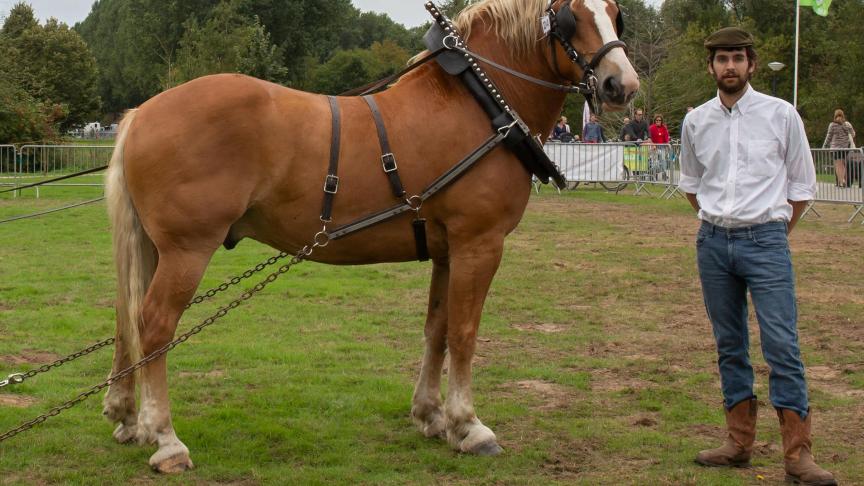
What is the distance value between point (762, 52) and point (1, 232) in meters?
41.0

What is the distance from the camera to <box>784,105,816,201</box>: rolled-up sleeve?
4.80 metres

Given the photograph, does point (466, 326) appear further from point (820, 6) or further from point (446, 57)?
point (820, 6)

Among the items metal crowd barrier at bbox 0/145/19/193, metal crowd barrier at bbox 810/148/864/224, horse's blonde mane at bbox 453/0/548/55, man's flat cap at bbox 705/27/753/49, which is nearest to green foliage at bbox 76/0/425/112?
metal crowd barrier at bbox 0/145/19/193

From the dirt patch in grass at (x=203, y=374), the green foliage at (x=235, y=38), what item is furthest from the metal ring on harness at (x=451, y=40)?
the green foliage at (x=235, y=38)

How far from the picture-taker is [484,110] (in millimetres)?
5430

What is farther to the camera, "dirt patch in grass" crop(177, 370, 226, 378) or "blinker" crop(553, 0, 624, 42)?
"dirt patch in grass" crop(177, 370, 226, 378)

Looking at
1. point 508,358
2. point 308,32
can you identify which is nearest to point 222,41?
point 308,32

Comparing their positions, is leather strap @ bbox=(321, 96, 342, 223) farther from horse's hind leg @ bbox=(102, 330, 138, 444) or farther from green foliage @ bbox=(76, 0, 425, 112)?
green foliage @ bbox=(76, 0, 425, 112)

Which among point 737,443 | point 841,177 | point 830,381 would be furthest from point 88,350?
point 841,177

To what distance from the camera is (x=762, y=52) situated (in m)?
47.5

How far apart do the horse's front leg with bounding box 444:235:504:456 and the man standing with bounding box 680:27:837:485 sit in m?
1.19

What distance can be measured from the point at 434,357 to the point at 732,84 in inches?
96.1

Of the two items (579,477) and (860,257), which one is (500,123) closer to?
(579,477)

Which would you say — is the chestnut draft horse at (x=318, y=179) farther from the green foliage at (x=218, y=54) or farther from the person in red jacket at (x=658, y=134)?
the green foliage at (x=218, y=54)
